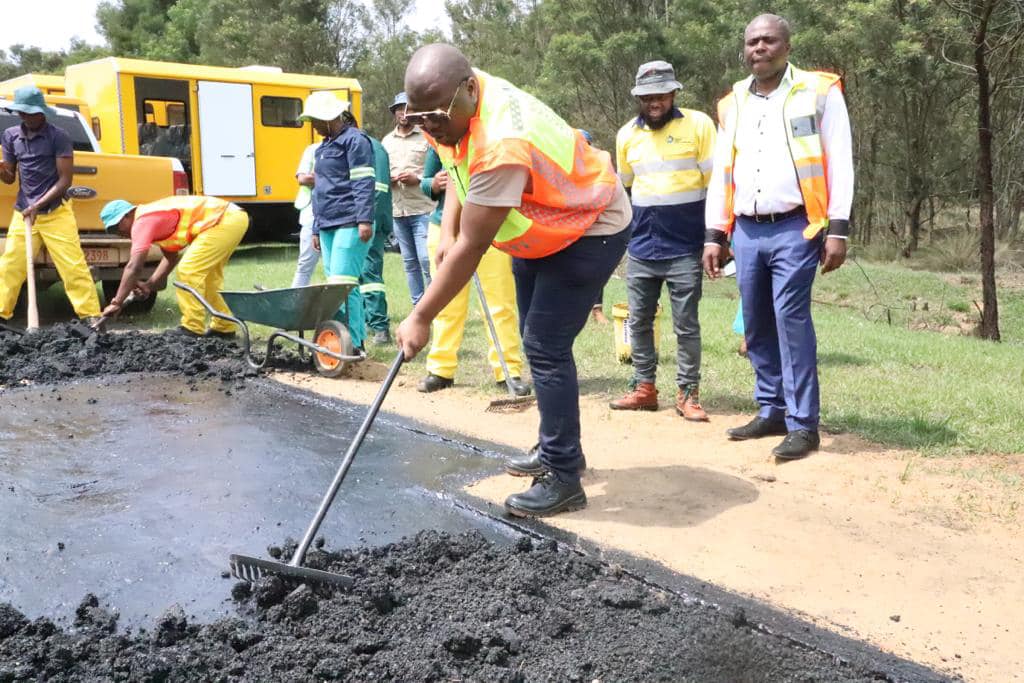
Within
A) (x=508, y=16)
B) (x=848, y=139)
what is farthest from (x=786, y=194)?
(x=508, y=16)

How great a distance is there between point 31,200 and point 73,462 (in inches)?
164

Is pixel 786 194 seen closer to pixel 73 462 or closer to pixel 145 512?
pixel 145 512

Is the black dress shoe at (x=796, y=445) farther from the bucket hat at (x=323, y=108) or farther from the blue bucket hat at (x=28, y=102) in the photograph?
the blue bucket hat at (x=28, y=102)

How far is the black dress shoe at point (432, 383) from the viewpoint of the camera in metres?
6.29

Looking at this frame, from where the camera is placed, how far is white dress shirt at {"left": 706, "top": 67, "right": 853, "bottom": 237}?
453 cm

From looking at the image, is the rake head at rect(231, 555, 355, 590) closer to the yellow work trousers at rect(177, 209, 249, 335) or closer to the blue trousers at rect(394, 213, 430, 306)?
the yellow work trousers at rect(177, 209, 249, 335)

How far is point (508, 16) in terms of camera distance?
2914cm

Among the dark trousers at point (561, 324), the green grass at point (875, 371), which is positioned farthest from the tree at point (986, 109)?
the dark trousers at point (561, 324)

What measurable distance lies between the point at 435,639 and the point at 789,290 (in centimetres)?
266

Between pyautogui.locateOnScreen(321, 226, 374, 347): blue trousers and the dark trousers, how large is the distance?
10.2ft

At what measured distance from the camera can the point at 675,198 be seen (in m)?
5.41

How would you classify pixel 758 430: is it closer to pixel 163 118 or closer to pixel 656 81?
pixel 656 81

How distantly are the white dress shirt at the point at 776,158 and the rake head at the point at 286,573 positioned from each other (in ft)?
9.20

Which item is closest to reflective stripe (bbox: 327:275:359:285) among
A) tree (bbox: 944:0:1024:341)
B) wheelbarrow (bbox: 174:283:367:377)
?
wheelbarrow (bbox: 174:283:367:377)
